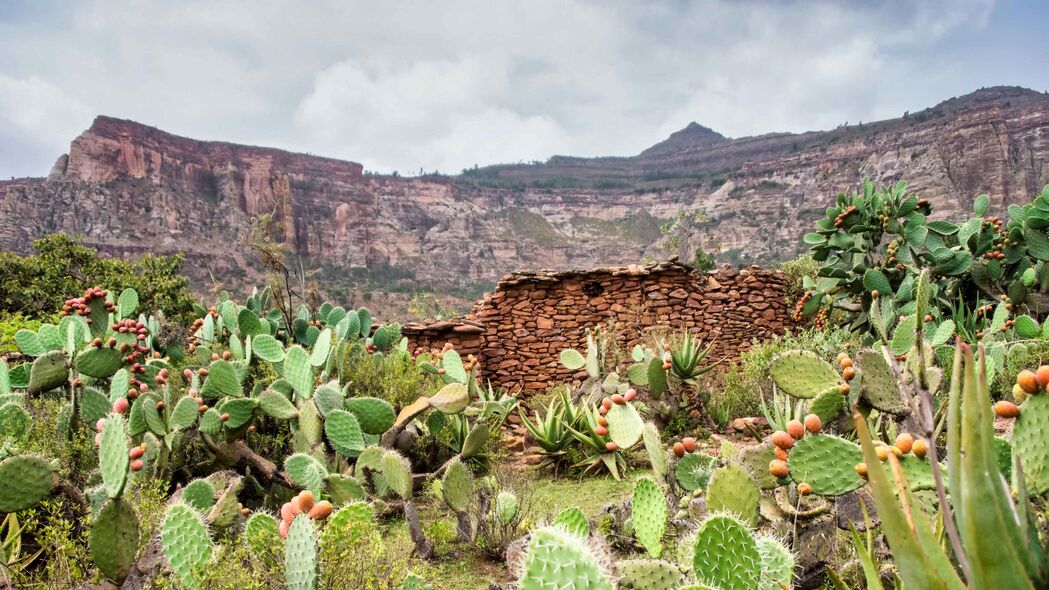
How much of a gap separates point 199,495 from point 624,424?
222 centimetres

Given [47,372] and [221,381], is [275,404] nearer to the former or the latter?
[221,381]

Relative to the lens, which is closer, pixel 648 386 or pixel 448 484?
pixel 448 484

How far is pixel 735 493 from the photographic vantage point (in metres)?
1.86

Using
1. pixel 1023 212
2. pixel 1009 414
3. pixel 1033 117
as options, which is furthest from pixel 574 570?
pixel 1033 117

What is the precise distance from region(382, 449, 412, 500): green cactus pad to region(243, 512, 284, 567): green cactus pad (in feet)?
2.92

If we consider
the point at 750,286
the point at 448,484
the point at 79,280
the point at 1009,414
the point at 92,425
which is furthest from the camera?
the point at 79,280

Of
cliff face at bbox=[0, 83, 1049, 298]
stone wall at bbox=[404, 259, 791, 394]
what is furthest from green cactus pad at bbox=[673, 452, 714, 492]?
cliff face at bbox=[0, 83, 1049, 298]

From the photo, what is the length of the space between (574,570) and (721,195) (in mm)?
56520

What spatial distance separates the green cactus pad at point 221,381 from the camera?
349cm

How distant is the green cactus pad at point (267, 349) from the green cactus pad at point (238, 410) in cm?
83

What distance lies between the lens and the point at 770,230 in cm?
4412

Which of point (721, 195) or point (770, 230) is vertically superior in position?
point (721, 195)

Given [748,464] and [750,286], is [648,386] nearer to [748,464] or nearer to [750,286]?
[748,464]

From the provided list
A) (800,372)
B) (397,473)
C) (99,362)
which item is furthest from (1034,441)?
(99,362)
